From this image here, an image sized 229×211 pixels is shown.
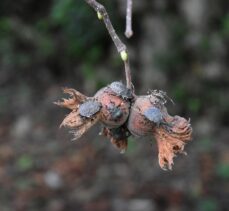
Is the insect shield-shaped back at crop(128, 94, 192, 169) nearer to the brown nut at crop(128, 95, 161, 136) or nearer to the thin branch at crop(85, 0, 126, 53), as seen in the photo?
the brown nut at crop(128, 95, 161, 136)

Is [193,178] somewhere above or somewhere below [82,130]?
above

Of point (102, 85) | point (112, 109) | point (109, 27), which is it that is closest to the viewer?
point (109, 27)

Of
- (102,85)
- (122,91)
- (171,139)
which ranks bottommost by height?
(171,139)

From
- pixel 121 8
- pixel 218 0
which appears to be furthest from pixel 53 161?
pixel 218 0

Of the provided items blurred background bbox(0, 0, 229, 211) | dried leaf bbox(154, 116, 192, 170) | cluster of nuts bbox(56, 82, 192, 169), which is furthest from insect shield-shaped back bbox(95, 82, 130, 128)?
blurred background bbox(0, 0, 229, 211)

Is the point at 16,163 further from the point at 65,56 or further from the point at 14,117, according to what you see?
the point at 65,56

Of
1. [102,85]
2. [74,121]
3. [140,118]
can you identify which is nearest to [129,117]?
[140,118]

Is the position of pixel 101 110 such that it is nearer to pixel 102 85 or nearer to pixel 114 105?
pixel 114 105

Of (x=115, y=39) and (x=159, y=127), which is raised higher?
(x=115, y=39)
